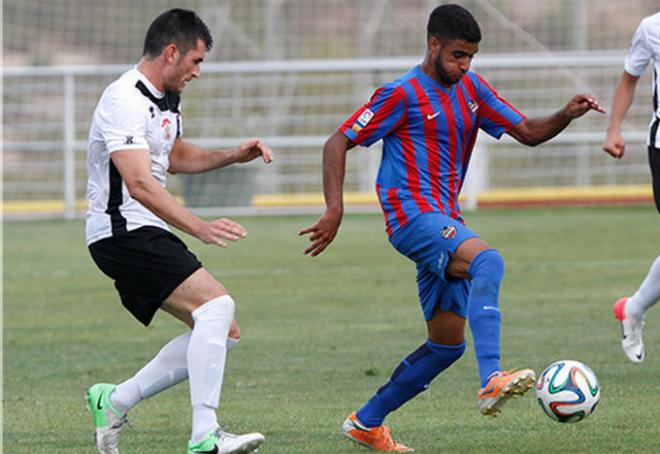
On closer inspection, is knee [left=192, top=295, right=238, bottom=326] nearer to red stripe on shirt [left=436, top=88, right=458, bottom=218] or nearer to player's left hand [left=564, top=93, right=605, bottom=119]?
red stripe on shirt [left=436, top=88, right=458, bottom=218]

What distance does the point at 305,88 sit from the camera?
2514 cm

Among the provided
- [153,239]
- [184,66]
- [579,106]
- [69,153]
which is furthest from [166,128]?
[69,153]

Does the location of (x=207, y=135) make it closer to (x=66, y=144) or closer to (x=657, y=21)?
(x=66, y=144)

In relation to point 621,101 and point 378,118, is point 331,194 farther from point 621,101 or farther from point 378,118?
point 621,101

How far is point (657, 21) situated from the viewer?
320 inches

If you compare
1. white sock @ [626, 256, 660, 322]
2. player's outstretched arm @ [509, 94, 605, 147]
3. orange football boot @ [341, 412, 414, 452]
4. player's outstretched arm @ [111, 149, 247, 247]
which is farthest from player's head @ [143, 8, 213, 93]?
white sock @ [626, 256, 660, 322]

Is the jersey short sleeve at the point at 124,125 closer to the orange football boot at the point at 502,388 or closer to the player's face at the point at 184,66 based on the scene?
the player's face at the point at 184,66

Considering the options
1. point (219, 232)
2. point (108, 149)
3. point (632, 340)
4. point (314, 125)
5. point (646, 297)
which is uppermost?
point (108, 149)

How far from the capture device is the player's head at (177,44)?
238 inches

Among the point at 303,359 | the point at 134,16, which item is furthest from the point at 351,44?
the point at 303,359

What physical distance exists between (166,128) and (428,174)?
1.24 meters

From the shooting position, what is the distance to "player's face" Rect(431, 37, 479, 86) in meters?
6.41

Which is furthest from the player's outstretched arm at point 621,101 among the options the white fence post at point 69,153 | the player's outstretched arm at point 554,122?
the white fence post at point 69,153

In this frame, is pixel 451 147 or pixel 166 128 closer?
pixel 166 128
